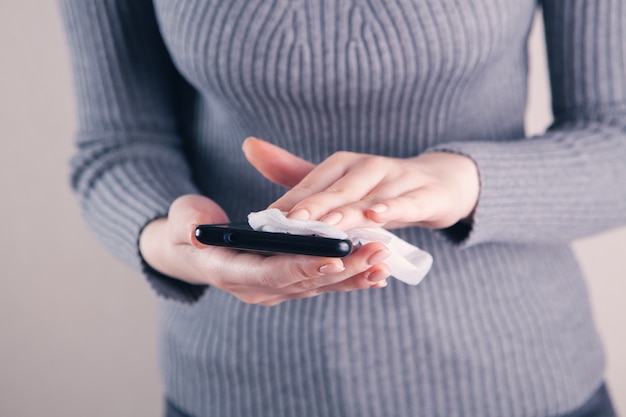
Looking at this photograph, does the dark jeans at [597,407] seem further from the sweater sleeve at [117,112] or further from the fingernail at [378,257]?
the sweater sleeve at [117,112]

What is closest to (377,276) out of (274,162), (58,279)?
(274,162)

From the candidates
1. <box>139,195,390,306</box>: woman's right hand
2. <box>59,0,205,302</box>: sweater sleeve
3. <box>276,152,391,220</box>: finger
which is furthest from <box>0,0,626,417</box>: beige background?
<box>276,152,391,220</box>: finger

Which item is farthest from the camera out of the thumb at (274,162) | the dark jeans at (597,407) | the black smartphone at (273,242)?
the dark jeans at (597,407)

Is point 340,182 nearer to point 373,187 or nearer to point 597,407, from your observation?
point 373,187

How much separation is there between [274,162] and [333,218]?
0.37 feet

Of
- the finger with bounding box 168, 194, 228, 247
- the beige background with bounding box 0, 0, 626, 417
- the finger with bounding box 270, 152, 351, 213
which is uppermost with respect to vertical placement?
the finger with bounding box 270, 152, 351, 213

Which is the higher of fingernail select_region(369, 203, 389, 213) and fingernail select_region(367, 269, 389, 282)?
fingernail select_region(369, 203, 389, 213)

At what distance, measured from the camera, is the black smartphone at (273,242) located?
0.33 meters

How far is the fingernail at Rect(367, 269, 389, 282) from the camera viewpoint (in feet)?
1.20

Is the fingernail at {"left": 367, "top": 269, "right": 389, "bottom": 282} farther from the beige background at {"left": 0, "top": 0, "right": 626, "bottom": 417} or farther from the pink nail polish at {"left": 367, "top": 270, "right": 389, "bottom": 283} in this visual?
the beige background at {"left": 0, "top": 0, "right": 626, "bottom": 417}

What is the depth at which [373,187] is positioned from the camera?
1.35ft

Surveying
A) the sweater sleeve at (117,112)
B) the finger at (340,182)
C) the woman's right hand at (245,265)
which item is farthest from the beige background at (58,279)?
the finger at (340,182)

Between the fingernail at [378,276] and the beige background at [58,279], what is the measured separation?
70 cm

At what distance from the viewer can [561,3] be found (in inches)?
23.1
